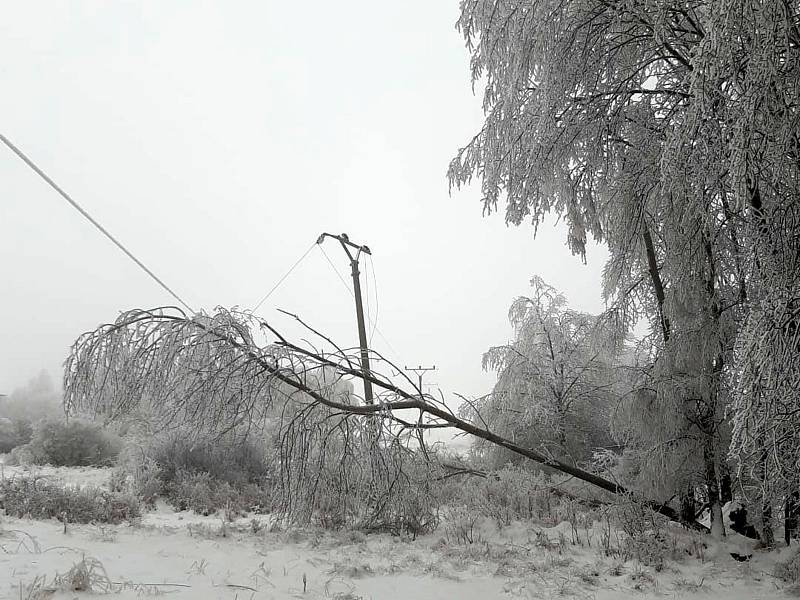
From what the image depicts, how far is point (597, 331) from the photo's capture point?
6.47 meters

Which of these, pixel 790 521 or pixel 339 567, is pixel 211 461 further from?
pixel 790 521

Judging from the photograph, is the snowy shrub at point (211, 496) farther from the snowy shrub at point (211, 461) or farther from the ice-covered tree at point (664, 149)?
the ice-covered tree at point (664, 149)

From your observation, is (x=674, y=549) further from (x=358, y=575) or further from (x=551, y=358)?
(x=551, y=358)

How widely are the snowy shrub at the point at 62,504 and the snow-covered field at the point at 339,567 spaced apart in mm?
359

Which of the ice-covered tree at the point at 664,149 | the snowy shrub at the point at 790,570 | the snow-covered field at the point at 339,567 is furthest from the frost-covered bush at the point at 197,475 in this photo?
the snowy shrub at the point at 790,570

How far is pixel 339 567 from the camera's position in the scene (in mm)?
4457

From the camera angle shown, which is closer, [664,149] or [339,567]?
[664,149]

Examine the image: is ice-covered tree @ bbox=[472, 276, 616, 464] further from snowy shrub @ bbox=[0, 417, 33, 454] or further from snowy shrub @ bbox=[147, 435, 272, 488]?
snowy shrub @ bbox=[0, 417, 33, 454]

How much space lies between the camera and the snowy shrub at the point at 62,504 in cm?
560

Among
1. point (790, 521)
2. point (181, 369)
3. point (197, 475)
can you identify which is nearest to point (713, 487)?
point (790, 521)

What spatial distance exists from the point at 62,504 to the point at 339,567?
3.61 m

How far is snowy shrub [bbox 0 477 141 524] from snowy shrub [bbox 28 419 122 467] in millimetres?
4888

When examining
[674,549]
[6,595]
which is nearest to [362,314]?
[674,549]

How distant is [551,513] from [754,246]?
4734 millimetres
